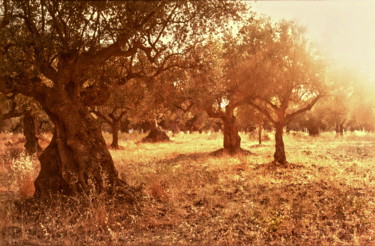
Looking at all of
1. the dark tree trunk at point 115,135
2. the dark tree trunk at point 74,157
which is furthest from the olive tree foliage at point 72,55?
the dark tree trunk at point 115,135

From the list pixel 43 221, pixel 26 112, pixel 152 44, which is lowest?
pixel 43 221

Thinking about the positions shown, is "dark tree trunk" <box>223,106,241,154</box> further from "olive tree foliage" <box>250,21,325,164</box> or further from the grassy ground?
the grassy ground

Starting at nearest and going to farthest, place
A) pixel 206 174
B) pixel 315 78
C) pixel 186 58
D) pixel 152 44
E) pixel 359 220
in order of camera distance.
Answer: pixel 359 220, pixel 152 44, pixel 186 58, pixel 206 174, pixel 315 78

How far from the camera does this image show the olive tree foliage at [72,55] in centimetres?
1172

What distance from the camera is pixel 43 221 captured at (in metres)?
10.6

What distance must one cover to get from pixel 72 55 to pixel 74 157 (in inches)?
132

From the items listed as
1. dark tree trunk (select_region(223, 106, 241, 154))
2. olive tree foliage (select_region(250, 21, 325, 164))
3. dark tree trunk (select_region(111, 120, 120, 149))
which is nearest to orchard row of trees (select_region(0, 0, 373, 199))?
olive tree foliage (select_region(250, 21, 325, 164))

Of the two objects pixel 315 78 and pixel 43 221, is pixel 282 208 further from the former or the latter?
pixel 315 78

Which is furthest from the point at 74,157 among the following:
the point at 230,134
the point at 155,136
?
the point at 155,136

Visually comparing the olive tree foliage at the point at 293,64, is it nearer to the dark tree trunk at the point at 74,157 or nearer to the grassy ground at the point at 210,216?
the grassy ground at the point at 210,216

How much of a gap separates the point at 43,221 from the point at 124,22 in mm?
6261

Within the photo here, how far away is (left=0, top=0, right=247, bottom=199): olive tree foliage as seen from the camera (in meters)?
11.7

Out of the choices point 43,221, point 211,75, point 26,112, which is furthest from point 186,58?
point 26,112

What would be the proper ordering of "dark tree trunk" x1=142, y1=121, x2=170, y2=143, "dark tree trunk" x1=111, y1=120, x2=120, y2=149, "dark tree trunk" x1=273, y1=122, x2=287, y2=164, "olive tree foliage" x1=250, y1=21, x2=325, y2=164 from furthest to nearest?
1. "dark tree trunk" x1=142, y1=121, x2=170, y2=143
2. "dark tree trunk" x1=111, y1=120, x2=120, y2=149
3. "dark tree trunk" x1=273, y1=122, x2=287, y2=164
4. "olive tree foliage" x1=250, y1=21, x2=325, y2=164
